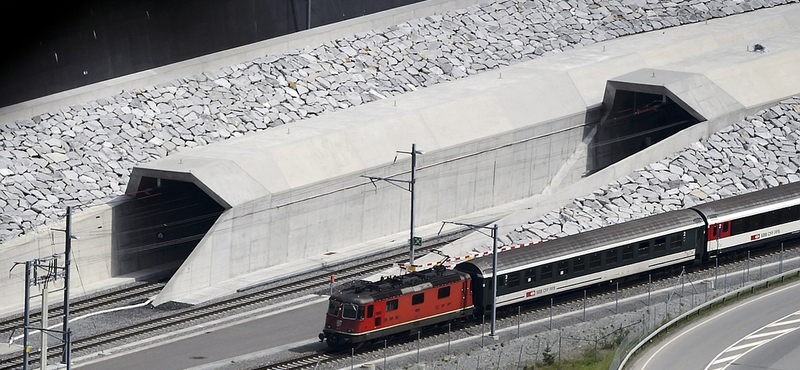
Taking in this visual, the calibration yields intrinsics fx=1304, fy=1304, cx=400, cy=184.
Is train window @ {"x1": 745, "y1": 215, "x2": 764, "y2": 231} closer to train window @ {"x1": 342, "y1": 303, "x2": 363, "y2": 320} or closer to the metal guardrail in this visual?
the metal guardrail

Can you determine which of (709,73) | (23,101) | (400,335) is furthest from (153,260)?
(709,73)

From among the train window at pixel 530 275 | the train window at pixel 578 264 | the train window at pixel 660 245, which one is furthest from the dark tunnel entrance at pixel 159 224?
the train window at pixel 660 245

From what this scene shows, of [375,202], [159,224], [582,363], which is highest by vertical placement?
[375,202]

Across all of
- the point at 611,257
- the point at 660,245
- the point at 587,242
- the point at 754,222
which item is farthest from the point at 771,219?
the point at 587,242

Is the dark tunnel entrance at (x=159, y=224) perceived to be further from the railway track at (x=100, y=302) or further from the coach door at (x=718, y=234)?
the coach door at (x=718, y=234)

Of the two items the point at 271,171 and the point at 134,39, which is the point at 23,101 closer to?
the point at 134,39

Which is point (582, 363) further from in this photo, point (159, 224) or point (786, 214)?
point (159, 224)
